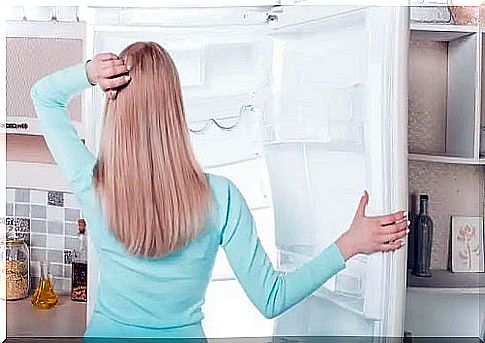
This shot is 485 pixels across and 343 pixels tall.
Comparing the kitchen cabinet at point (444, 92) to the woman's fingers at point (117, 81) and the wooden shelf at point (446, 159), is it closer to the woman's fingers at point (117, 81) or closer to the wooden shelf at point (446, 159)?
the wooden shelf at point (446, 159)

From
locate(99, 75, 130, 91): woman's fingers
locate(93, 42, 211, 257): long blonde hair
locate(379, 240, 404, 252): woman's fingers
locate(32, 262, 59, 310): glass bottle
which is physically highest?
locate(99, 75, 130, 91): woman's fingers

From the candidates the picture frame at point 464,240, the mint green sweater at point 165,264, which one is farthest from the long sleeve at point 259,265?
the picture frame at point 464,240

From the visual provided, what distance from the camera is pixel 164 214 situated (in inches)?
94.2

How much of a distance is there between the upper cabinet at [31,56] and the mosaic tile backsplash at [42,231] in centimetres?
17

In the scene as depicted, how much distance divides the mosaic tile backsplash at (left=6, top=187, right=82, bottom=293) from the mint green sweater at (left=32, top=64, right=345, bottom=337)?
94 mm

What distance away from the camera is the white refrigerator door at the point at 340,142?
7.80ft

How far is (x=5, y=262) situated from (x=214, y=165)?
60 cm

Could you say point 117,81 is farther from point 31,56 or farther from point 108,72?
point 31,56

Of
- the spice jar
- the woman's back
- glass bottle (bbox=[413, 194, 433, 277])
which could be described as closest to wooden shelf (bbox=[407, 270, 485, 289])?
glass bottle (bbox=[413, 194, 433, 277])

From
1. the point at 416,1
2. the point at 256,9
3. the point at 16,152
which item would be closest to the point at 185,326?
the point at 16,152

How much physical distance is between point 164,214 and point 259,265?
0.26 m

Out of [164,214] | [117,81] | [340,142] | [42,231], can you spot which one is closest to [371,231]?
[340,142]

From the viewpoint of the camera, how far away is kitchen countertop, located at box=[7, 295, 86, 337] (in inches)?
97.9

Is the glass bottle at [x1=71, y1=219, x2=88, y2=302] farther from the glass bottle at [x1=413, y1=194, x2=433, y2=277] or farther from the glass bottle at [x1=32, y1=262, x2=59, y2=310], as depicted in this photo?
the glass bottle at [x1=413, y1=194, x2=433, y2=277]
